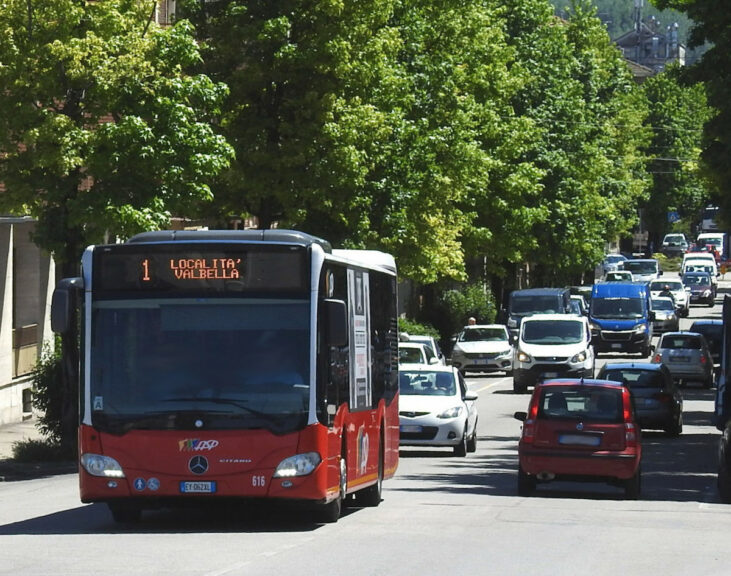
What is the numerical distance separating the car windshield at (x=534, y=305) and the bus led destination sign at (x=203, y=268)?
141 feet

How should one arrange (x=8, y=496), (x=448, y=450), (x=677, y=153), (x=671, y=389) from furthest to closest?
(x=677, y=153) < (x=671, y=389) < (x=448, y=450) < (x=8, y=496)

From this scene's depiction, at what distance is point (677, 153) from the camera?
5133 inches

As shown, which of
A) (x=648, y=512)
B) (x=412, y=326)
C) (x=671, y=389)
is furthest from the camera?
(x=412, y=326)

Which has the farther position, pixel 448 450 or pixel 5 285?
pixel 5 285

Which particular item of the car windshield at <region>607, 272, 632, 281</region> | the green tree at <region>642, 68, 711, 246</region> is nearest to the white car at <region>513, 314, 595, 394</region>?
the car windshield at <region>607, 272, 632, 281</region>

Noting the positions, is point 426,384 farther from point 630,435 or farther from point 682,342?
point 682,342

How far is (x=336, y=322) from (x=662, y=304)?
58.3 metres

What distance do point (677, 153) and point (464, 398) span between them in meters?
105

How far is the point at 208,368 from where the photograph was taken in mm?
15750

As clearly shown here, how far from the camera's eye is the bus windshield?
15656mm

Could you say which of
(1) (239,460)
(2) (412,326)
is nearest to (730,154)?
(1) (239,460)

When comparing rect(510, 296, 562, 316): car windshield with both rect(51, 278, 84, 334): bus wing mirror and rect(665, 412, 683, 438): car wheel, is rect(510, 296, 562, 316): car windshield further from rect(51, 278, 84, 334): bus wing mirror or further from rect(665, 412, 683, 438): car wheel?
rect(51, 278, 84, 334): bus wing mirror

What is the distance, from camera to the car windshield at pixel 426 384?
29062 millimetres

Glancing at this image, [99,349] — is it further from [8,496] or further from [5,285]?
[5,285]
